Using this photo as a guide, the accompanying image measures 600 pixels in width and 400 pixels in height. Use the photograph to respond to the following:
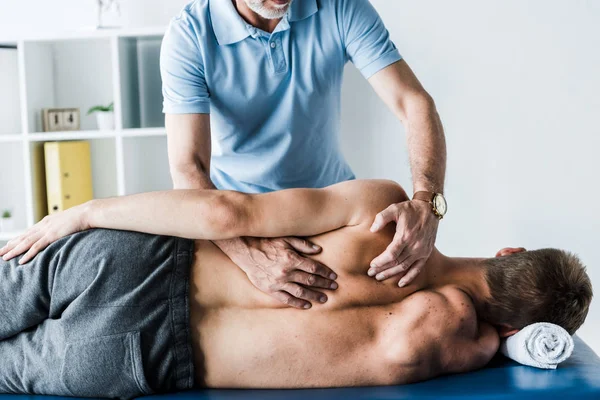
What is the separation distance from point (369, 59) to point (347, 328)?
0.93m

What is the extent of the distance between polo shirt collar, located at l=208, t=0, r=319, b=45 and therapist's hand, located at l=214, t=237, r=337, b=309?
2.56 ft

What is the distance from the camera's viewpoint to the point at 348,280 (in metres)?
1.56

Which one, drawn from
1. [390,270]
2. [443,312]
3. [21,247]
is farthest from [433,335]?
[21,247]

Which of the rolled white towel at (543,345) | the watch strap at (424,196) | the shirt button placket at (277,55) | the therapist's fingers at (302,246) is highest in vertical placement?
the shirt button placket at (277,55)

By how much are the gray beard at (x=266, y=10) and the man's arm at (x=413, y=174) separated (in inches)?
14.1

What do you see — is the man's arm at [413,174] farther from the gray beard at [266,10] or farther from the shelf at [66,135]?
the shelf at [66,135]

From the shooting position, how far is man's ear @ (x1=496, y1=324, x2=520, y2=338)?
1.71 metres

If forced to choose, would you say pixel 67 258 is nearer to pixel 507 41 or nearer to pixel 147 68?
pixel 147 68

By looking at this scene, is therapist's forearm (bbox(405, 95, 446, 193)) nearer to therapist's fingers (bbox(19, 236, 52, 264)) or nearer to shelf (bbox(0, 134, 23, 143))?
therapist's fingers (bbox(19, 236, 52, 264))

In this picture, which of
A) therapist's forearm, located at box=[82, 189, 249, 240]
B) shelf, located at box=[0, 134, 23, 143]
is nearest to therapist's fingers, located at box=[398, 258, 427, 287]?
therapist's forearm, located at box=[82, 189, 249, 240]

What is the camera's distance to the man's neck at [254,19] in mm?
2096

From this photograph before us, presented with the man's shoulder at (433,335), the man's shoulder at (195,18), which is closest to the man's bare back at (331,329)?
the man's shoulder at (433,335)

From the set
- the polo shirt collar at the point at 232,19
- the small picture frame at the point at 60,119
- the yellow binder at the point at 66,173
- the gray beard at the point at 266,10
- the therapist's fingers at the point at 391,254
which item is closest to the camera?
the therapist's fingers at the point at 391,254

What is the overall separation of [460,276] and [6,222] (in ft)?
8.12
